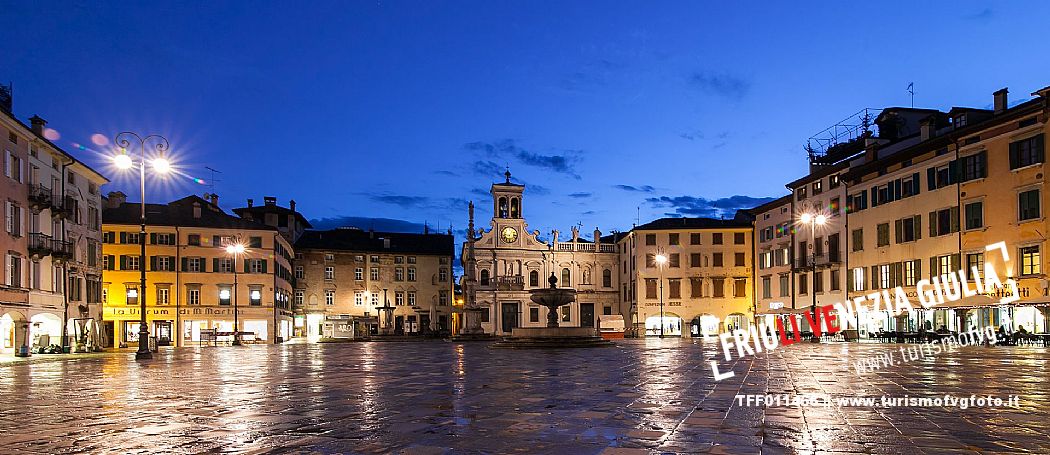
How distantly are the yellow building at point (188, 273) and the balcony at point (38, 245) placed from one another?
22406 mm

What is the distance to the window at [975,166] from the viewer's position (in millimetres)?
41719

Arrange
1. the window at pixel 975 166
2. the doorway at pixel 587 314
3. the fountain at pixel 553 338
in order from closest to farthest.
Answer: the fountain at pixel 553 338 → the window at pixel 975 166 → the doorway at pixel 587 314

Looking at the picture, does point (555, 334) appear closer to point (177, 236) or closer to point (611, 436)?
point (611, 436)

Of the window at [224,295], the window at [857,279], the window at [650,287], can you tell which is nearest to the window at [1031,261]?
the window at [857,279]

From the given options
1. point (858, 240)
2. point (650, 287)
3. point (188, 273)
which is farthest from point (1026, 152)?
point (188, 273)

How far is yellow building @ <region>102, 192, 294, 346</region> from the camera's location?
6519 cm

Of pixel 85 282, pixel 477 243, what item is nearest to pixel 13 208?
pixel 85 282

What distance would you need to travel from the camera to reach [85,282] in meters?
A: 49.6

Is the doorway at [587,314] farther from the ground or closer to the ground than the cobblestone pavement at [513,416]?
closer to the ground

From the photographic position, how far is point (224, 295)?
224 ft

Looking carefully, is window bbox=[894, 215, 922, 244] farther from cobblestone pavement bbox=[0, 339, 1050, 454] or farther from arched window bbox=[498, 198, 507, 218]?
arched window bbox=[498, 198, 507, 218]

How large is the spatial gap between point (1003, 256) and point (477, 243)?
54.2 meters

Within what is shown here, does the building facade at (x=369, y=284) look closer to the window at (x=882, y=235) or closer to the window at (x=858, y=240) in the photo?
the window at (x=858, y=240)

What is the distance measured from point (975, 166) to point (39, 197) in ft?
151
